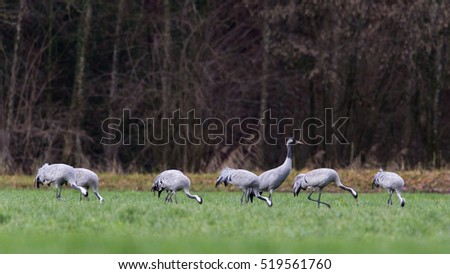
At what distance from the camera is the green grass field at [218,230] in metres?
12.8

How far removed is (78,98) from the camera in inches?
1502

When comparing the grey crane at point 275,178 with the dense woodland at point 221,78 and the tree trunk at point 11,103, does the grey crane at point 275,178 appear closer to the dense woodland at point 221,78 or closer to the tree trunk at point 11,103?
the dense woodland at point 221,78

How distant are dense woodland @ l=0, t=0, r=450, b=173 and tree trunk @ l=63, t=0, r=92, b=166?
46 millimetres

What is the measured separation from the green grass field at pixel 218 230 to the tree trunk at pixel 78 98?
1954 centimetres

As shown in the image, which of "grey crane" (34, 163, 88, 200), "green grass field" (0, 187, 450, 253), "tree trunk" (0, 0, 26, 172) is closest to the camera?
"green grass field" (0, 187, 450, 253)

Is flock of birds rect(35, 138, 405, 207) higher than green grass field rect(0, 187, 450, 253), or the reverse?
flock of birds rect(35, 138, 405, 207)

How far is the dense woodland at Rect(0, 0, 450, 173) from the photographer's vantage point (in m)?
36.5

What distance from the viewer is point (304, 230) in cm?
1427

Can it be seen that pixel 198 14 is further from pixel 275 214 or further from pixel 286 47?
pixel 275 214

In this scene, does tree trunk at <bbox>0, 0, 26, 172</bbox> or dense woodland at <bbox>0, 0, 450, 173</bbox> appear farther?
dense woodland at <bbox>0, 0, 450, 173</bbox>

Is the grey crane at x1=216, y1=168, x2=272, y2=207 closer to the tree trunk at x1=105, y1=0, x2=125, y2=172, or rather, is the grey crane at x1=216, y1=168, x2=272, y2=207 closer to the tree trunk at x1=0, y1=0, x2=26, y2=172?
the tree trunk at x1=0, y1=0, x2=26, y2=172

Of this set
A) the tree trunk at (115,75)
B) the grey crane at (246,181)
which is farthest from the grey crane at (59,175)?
the tree trunk at (115,75)

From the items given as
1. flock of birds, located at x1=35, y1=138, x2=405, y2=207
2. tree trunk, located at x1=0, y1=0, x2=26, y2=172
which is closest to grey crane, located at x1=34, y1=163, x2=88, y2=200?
flock of birds, located at x1=35, y1=138, x2=405, y2=207

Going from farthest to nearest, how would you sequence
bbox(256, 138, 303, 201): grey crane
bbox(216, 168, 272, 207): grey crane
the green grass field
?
bbox(256, 138, 303, 201): grey crane < bbox(216, 168, 272, 207): grey crane < the green grass field
